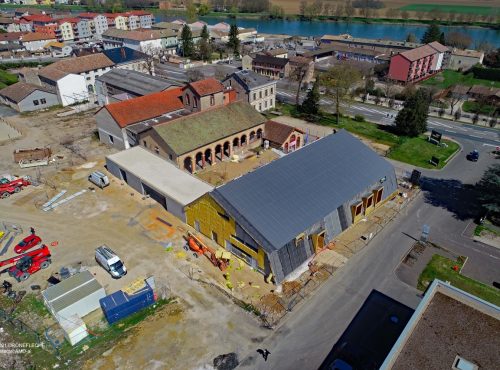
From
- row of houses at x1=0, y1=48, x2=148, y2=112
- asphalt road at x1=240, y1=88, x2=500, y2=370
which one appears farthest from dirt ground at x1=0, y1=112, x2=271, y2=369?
row of houses at x1=0, y1=48, x2=148, y2=112

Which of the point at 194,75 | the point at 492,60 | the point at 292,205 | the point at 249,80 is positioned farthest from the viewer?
the point at 492,60

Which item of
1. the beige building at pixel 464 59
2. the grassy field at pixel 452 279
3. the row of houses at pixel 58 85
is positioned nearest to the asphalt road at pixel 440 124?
the grassy field at pixel 452 279

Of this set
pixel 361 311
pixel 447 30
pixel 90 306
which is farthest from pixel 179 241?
pixel 447 30

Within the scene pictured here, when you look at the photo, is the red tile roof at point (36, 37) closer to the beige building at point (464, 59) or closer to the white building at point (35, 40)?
the white building at point (35, 40)

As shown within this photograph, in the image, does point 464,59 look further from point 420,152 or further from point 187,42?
point 187,42

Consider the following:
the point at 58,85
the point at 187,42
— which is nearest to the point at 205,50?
the point at 187,42

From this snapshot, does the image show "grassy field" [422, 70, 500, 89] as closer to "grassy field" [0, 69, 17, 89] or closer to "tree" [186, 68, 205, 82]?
"tree" [186, 68, 205, 82]
